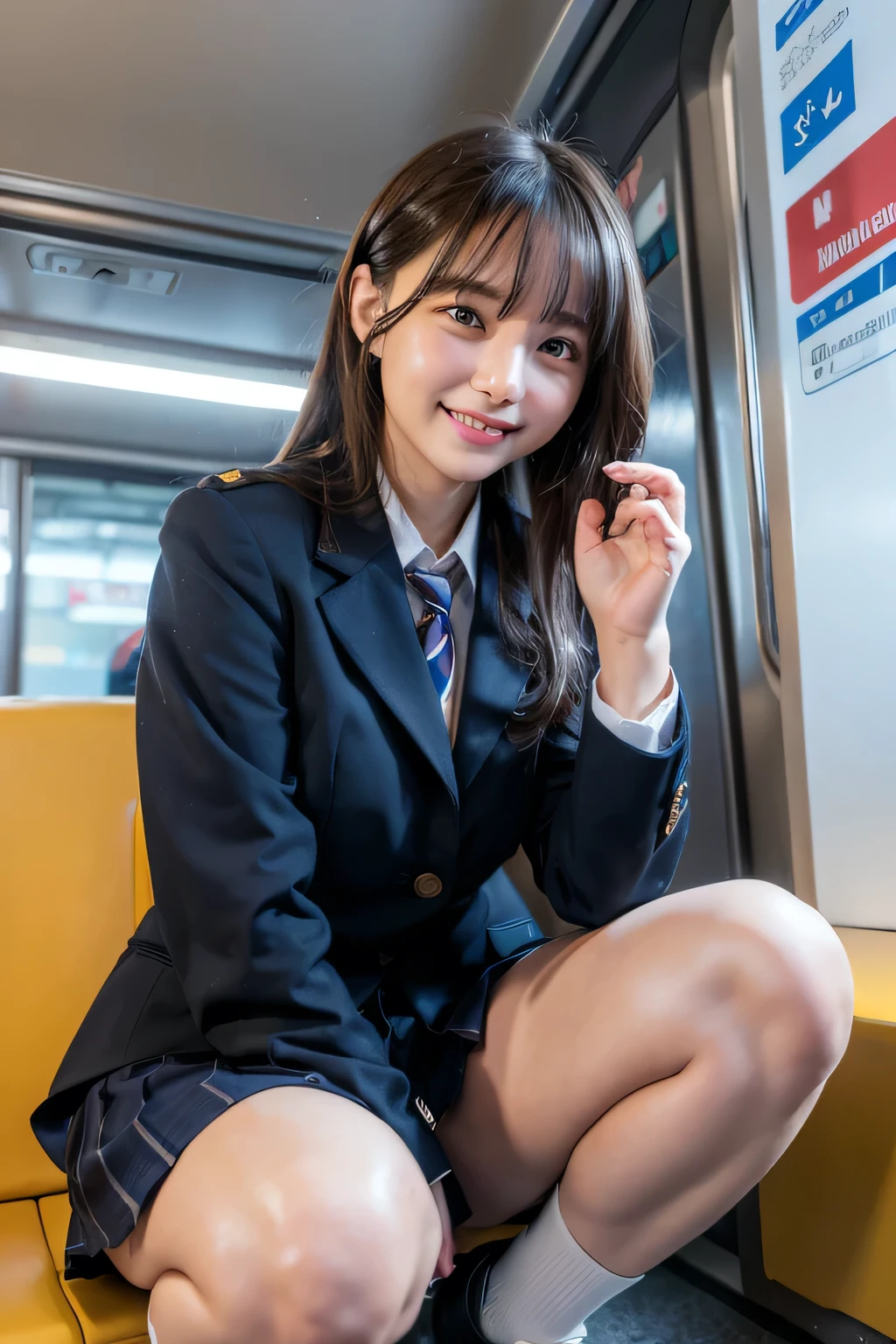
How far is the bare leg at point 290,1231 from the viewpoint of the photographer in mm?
772

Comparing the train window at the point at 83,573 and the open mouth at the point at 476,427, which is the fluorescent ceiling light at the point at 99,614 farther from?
the open mouth at the point at 476,427

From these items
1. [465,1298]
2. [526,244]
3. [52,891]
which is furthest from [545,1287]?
[526,244]

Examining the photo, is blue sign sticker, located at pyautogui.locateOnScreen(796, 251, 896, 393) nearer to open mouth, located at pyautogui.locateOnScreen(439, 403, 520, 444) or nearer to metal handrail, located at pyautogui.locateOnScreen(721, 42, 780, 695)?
metal handrail, located at pyautogui.locateOnScreen(721, 42, 780, 695)

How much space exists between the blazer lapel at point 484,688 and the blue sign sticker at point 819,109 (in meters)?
0.80

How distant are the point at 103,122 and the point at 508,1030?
7.40 ft

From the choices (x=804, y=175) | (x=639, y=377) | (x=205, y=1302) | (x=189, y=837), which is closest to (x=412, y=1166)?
(x=205, y=1302)

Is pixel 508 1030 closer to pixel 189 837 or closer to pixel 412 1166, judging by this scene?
pixel 412 1166

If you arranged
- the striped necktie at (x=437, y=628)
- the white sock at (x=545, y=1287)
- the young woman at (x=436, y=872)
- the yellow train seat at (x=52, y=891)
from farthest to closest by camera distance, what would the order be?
the yellow train seat at (x=52, y=891) < the striped necktie at (x=437, y=628) < the white sock at (x=545, y=1287) < the young woman at (x=436, y=872)

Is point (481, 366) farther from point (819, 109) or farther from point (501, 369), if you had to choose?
point (819, 109)

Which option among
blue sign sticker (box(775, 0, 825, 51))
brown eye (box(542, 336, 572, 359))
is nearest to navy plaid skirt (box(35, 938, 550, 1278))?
brown eye (box(542, 336, 572, 359))

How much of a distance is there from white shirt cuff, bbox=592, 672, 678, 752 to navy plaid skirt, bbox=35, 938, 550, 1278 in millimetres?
371

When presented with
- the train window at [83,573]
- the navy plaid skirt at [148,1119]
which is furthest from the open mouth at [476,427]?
the train window at [83,573]

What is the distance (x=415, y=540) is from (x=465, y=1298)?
89cm

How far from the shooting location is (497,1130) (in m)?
1.09
